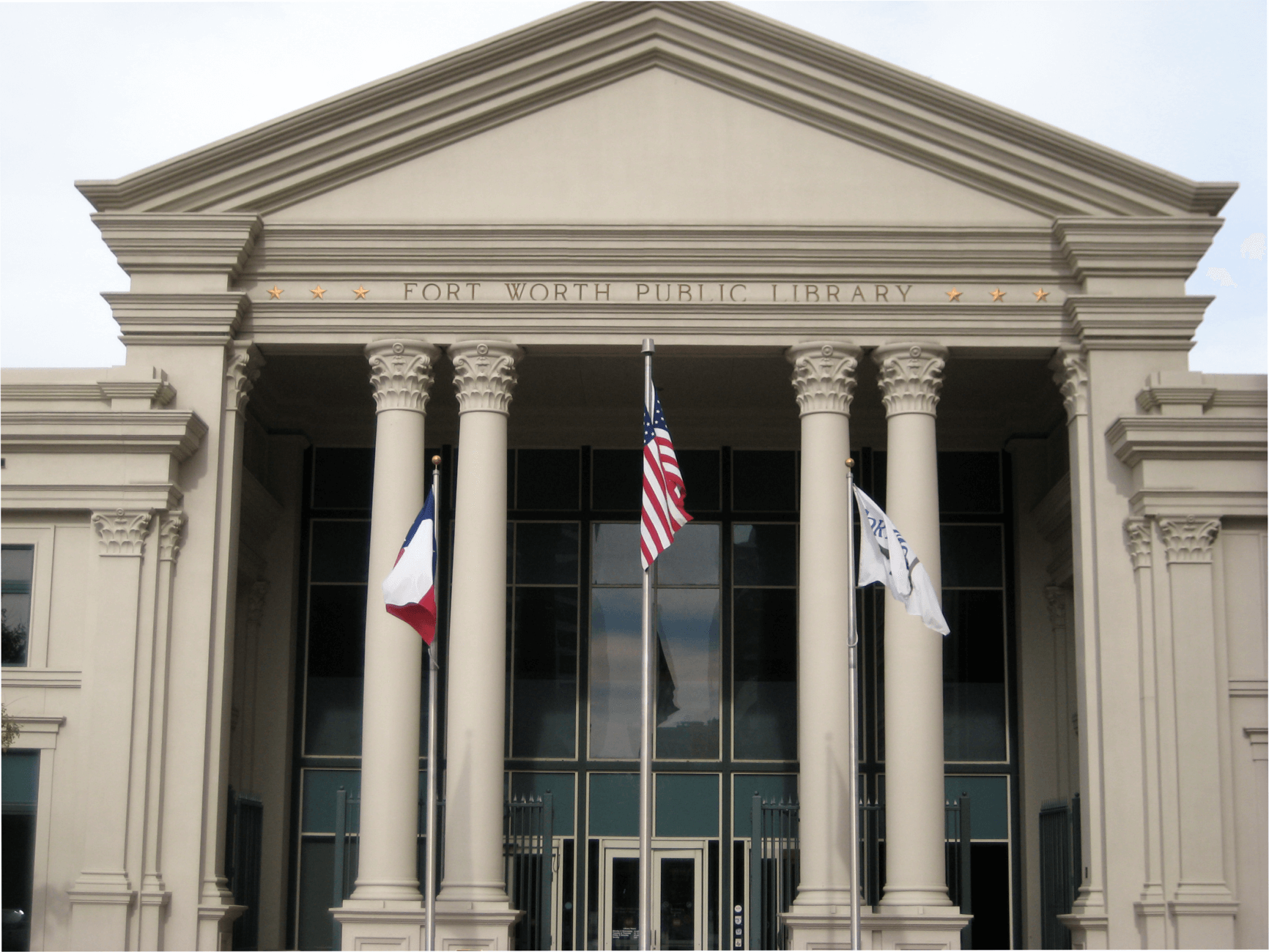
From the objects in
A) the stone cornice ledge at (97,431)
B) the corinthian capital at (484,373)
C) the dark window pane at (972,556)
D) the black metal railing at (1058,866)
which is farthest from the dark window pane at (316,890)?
the dark window pane at (972,556)

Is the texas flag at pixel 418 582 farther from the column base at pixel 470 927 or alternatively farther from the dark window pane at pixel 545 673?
the dark window pane at pixel 545 673

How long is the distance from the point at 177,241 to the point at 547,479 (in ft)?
29.7

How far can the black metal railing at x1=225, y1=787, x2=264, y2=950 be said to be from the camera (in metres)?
25.1

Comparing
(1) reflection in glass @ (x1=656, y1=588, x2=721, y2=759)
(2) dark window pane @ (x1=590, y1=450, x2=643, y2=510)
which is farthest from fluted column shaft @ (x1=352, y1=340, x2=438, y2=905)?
(1) reflection in glass @ (x1=656, y1=588, x2=721, y2=759)

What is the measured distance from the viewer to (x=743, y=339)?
78.9ft

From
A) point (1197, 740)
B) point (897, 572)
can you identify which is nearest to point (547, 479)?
point (897, 572)

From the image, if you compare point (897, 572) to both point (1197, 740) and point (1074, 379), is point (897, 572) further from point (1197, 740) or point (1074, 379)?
point (1074, 379)

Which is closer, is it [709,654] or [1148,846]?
[1148,846]

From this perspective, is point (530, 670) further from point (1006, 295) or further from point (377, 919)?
point (1006, 295)

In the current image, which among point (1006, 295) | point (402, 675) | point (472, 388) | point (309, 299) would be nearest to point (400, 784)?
point (402, 675)

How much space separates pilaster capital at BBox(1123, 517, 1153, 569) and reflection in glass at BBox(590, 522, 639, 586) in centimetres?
978

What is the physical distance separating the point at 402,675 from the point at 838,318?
861 centimetres

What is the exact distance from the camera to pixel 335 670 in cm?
2939

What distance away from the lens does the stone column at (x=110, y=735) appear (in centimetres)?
2133
